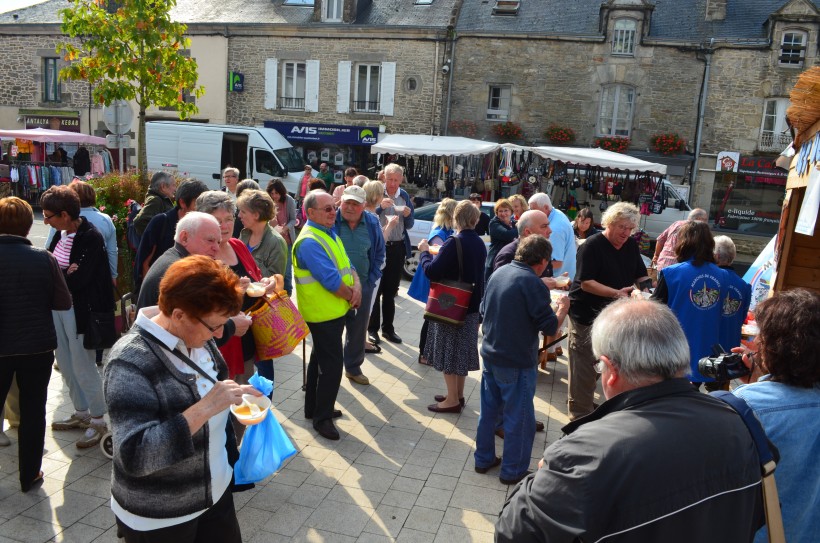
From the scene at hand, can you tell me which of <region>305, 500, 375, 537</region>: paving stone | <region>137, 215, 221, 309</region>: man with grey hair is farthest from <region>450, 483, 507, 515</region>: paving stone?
<region>137, 215, 221, 309</region>: man with grey hair

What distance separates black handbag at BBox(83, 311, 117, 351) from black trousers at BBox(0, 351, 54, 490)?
479mm

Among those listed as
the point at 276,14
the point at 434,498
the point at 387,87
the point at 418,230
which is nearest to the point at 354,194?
the point at 434,498

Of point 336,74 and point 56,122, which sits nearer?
point 336,74

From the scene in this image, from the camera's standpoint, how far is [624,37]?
21.2m

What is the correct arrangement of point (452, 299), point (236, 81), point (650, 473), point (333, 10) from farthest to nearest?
point (236, 81) < point (333, 10) < point (452, 299) < point (650, 473)

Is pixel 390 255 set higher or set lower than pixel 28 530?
higher

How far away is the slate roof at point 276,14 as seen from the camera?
22.3 metres

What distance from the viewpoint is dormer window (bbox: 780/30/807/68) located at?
20.4 meters

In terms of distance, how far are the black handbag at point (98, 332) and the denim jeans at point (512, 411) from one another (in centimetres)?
265

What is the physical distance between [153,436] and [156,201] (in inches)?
173

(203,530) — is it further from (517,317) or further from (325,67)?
(325,67)

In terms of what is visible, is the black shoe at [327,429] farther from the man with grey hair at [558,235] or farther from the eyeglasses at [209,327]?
the man with grey hair at [558,235]

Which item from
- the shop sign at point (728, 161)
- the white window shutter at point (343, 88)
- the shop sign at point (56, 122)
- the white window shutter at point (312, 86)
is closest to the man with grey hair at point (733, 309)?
the shop sign at point (728, 161)

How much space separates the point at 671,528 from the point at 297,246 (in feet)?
12.0
